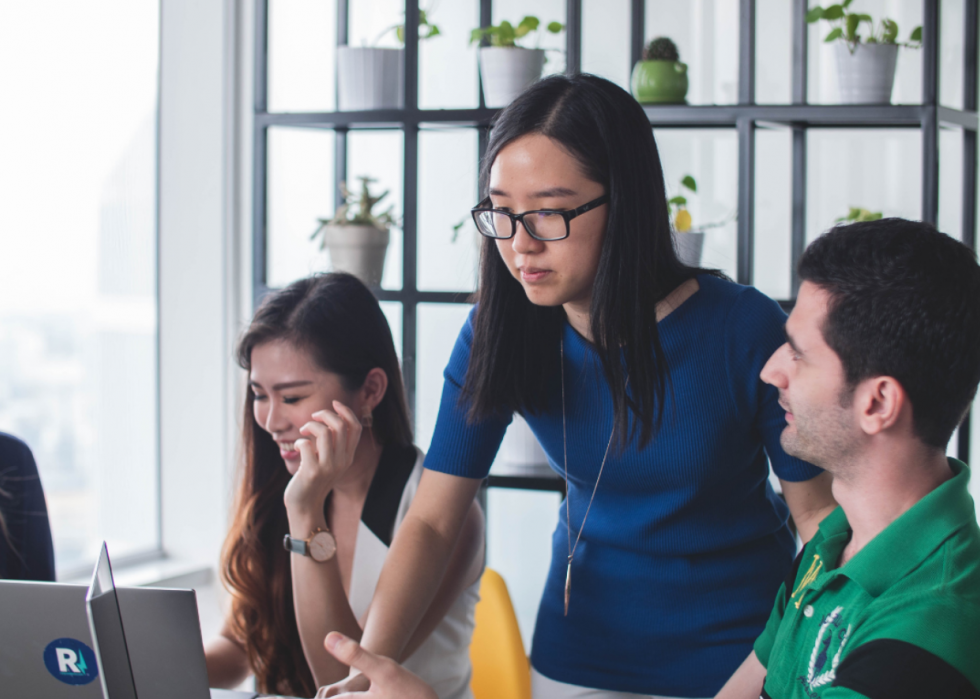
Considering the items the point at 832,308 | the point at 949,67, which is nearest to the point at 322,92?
the point at 949,67

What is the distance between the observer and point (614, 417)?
1.33 metres

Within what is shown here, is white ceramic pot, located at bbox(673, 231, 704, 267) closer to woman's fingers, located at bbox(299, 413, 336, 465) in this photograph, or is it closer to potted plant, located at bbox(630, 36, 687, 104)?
potted plant, located at bbox(630, 36, 687, 104)

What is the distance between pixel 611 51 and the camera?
2646mm

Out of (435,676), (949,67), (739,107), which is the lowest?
(435,676)

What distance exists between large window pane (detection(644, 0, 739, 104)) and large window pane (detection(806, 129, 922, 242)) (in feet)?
0.94

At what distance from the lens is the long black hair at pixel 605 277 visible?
4.03ft

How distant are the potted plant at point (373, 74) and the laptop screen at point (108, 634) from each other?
1886 millimetres

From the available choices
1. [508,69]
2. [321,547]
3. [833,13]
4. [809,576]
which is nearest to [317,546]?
[321,547]

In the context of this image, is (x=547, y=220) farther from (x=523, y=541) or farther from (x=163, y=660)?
(x=523, y=541)

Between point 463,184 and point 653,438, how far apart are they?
5.43 ft

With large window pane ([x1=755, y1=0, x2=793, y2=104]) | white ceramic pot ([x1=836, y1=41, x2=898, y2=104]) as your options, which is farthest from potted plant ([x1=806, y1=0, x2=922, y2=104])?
large window pane ([x1=755, y1=0, x2=793, y2=104])

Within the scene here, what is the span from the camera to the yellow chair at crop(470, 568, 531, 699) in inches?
65.6

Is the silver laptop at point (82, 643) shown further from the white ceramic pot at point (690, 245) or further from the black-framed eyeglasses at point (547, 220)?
the white ceramic pot at point (690, 245)

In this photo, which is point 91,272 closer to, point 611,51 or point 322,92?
point 322,92
